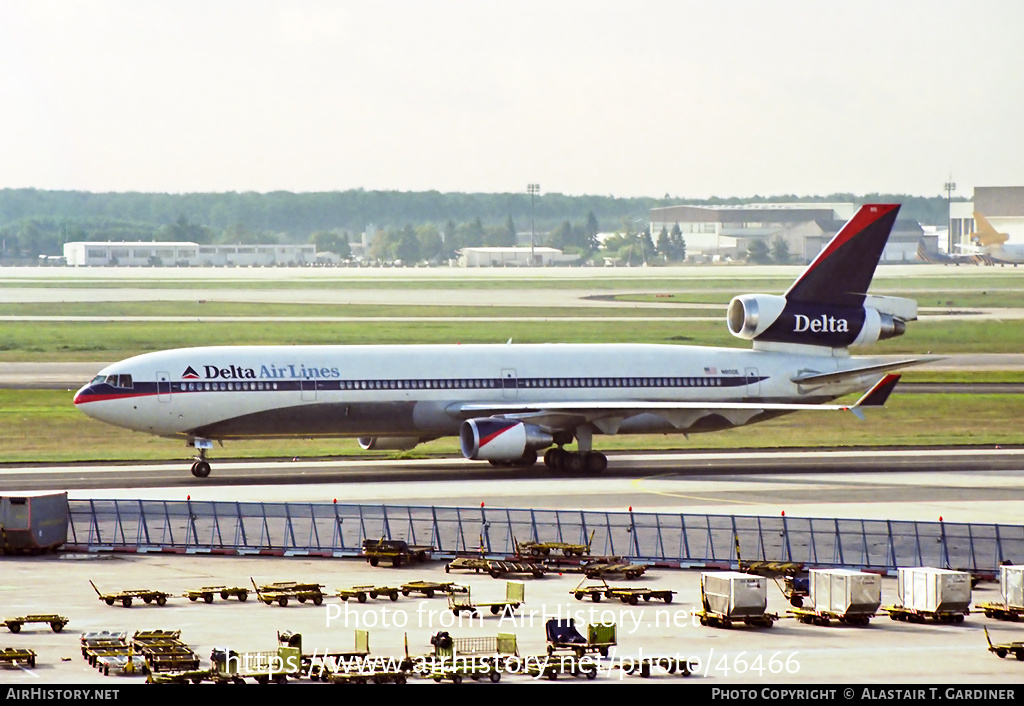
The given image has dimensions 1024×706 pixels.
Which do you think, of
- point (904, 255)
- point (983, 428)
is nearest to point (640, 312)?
point (904, 255)

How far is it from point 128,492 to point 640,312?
9285cm

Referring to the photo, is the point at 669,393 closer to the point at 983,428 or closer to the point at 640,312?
the point at 983,428

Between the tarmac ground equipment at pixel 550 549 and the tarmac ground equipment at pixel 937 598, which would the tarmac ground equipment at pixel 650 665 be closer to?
the tarmac ground equipment at pixel 937 598

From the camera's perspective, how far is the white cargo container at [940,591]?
97.3 feet

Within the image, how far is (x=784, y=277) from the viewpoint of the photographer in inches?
6097

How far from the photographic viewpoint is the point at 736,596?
28812mm

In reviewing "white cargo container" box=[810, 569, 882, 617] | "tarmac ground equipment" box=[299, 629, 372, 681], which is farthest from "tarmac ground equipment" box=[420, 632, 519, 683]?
"white cargo container" box=[810, 569, 882, 617]

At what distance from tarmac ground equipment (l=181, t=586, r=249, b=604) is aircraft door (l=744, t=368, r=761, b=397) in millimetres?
29902

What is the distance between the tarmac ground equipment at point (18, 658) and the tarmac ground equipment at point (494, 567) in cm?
1249

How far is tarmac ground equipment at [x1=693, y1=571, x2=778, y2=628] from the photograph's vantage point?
94.6ft

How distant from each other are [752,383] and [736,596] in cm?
2976

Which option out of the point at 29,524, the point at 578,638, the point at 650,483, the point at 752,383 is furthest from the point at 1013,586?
the point at 752,383

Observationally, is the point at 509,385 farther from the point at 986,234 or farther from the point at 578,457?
the point at 986,234
